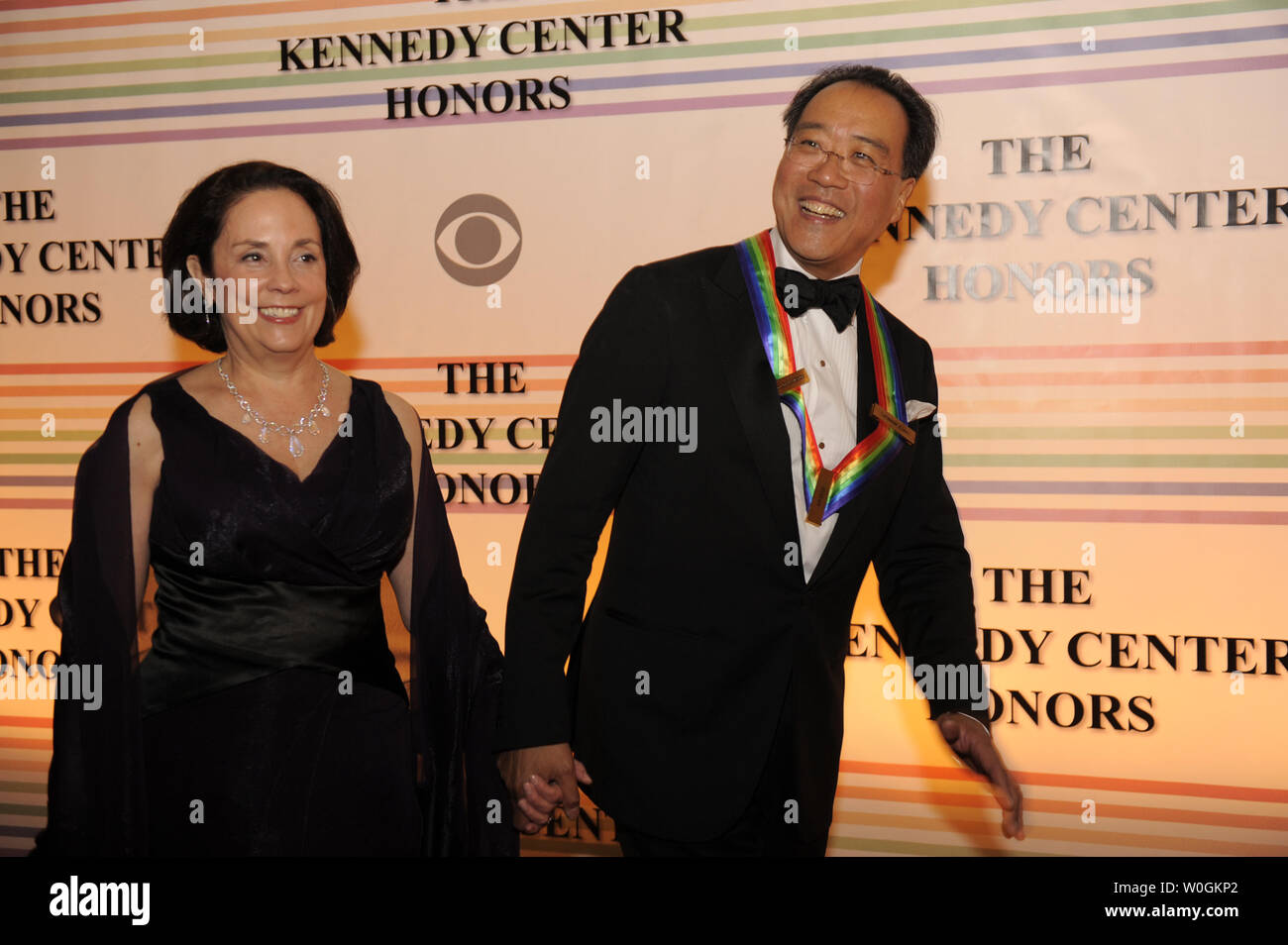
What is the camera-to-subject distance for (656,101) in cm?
309

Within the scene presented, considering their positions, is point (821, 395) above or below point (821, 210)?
below

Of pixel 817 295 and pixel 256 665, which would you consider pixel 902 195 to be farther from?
pixel 256 665

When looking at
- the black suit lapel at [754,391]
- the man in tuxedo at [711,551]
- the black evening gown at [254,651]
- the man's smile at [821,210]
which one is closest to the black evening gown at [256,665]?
the black evening gown at [254,651]

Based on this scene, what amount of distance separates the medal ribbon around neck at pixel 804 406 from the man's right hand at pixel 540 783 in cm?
61

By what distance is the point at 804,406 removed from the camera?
200cm

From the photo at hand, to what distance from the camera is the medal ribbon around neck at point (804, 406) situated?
78.1 inches

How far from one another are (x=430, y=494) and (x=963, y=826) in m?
1.79

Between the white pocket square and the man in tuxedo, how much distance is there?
0.12 feet

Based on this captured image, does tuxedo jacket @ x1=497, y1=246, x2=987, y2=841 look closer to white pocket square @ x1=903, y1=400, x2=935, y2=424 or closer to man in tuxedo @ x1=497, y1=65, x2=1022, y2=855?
man in tuxedo @ x1=497, y1=65, x2=1022, y2=855

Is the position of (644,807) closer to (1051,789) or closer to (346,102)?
(1051,789)

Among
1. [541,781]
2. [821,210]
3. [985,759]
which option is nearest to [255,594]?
[541,781]

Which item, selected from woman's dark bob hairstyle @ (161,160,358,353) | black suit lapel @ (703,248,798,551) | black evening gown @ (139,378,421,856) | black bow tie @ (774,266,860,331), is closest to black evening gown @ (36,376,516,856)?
black evening gown @ (139,378,421,856)

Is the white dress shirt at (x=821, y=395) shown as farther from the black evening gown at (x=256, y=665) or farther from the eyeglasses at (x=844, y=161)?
the black evening gown at (x=256, y=665)

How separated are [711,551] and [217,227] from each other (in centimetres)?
114
